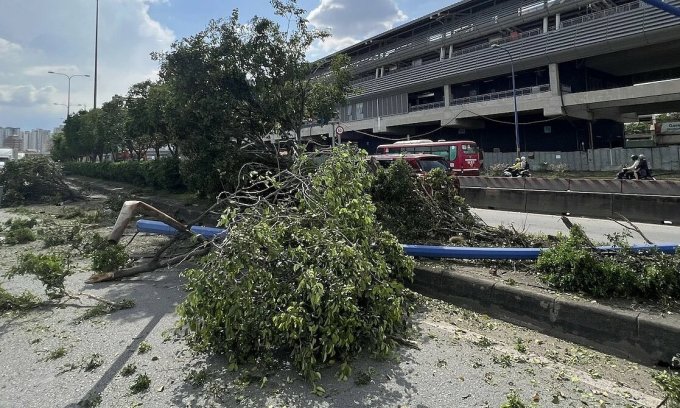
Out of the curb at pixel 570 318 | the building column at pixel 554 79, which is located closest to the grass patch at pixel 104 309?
the curb at pixel 570 318

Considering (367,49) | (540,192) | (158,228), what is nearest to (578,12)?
(367,49)

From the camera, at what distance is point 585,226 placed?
9938 mm

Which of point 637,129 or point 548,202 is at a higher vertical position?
point 637,129

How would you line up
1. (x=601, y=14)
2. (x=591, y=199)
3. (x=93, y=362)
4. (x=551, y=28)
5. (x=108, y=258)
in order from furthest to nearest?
(x=551, y=28), (x=601, y=14), (x=591, y=199), (x=108, y=258), (x=93, y=362)

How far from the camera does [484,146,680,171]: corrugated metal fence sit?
91.5ft

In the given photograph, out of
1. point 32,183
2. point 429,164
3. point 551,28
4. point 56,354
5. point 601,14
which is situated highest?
point 551,28

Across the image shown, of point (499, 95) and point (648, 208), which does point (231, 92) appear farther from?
point (499, 95)

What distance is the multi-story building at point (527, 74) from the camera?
29.9 meters

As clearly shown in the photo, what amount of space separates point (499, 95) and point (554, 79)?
4.77 metres

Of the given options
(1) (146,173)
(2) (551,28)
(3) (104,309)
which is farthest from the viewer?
(2) (551,28)

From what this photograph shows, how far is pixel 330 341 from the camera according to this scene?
325cm

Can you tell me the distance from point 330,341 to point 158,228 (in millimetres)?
5435

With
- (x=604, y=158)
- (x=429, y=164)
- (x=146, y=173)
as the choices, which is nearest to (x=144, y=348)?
(x=429, y=164)

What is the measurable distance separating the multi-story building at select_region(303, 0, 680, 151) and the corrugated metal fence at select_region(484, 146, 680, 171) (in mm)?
3376
